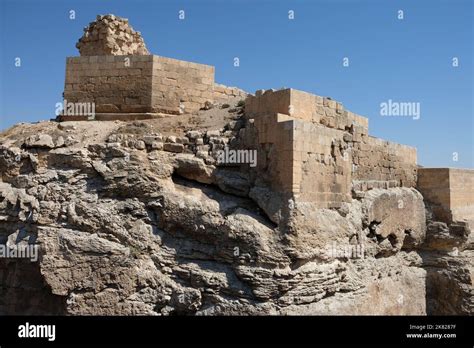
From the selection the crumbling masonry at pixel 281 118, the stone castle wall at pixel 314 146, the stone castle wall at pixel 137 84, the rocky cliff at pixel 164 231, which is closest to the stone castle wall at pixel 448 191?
the crumbling masonry at pixel 281 118

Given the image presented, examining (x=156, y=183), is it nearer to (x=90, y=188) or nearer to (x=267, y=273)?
(x=90, y=188)

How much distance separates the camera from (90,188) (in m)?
7.21

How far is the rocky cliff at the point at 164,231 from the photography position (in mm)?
6613

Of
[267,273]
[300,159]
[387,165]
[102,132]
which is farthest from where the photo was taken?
[387,165]

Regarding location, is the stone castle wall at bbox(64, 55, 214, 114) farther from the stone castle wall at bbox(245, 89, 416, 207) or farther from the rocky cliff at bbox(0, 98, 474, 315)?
the stone castle wall at bbox(245, 89, 416, 207)

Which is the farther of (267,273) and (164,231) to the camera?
(164,231)

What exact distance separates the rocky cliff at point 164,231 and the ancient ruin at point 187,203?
0.9 inches

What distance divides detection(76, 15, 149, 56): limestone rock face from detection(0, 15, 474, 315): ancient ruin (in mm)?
2975

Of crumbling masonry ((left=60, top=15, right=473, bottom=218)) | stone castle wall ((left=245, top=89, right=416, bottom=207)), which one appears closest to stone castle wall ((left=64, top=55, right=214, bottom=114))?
crumbling masonry ((left=60, top=15, right=473, bottom=218))

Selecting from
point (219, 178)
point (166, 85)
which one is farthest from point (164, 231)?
point (166, 85)

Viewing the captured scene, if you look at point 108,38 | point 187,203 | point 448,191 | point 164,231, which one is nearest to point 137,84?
point 187,203

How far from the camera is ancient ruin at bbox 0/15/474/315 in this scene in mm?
6648
